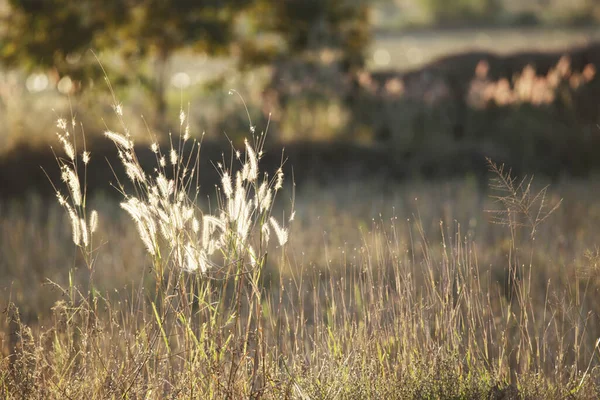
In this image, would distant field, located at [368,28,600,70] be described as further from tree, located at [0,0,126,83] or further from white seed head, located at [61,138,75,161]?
white seed head, located at [61,138,75,161]

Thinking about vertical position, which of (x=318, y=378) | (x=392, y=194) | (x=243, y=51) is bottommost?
(x=392, y=194)

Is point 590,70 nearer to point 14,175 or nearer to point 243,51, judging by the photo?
point 243,51

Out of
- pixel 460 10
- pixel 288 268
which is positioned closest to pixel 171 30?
pixel 288 268

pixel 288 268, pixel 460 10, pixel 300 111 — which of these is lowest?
pixel 288 268

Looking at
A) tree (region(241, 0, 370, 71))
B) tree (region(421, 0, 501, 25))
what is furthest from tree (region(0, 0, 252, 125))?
tree (region(421, 0, 501, 25))

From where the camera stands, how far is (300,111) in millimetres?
10609

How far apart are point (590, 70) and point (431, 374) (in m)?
7.77

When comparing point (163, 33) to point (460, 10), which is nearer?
point (163, 33)

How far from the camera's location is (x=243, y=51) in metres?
11.0

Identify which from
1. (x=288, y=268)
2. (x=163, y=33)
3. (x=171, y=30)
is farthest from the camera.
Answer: (x=171, y=30)

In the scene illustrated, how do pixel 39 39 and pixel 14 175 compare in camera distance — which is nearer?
pixel 14 175

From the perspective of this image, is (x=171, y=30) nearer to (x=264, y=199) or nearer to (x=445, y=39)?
(x=264, y=199)

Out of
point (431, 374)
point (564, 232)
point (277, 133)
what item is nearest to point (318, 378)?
point (431, 374)

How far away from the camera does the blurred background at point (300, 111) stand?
8156mm
